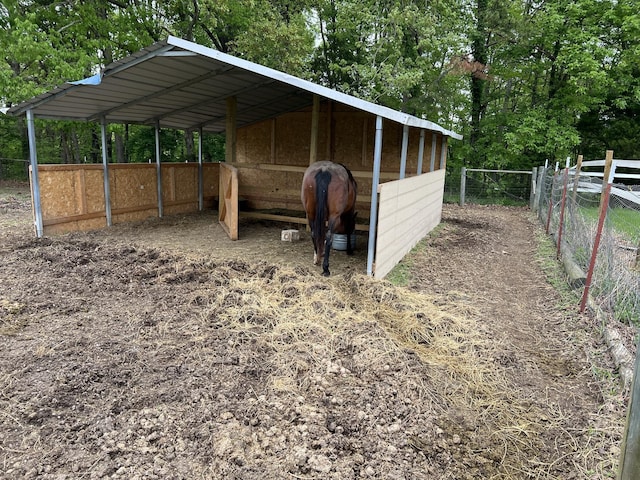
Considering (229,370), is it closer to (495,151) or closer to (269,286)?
(269,286)

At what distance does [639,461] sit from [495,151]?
15929mm

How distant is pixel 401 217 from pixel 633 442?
5.02 meters

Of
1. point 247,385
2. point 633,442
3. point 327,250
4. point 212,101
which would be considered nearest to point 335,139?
point 212,101

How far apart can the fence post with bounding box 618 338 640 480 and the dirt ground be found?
43.0 inches

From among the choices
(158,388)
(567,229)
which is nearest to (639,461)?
(158,388)

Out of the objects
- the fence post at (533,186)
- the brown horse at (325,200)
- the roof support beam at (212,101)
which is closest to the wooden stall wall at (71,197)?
the roof support beam at (212,101)

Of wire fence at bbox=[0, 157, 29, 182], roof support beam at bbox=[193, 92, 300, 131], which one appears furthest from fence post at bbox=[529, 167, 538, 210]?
wire fence at bbox=[0, 157, 29, 182]

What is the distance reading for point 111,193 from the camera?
8.48 m

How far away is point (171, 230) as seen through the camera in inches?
324

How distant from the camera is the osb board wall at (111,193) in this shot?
742 cm

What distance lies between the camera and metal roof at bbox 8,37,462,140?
5184 millimetres

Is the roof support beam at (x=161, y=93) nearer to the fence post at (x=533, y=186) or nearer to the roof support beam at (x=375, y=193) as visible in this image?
the roof support beam at (x=375, y=193)

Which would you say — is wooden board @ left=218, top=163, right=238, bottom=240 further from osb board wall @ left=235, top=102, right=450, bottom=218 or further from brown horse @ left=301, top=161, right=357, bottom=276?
brown horse @ left=301, top=161, right=357, bottom=276

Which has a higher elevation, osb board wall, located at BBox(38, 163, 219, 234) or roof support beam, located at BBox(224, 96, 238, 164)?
roof support beam, located at BBox(224, 96, 238, 164)
